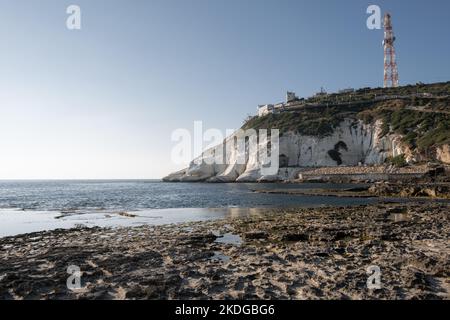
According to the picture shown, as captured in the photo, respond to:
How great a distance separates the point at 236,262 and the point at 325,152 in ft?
334

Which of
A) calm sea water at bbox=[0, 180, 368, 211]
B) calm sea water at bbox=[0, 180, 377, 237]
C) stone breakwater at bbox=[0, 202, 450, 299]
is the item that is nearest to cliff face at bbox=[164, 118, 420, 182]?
calm sea water at bbox=[0, 180, 368, 211]

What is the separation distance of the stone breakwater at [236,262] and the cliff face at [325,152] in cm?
8310

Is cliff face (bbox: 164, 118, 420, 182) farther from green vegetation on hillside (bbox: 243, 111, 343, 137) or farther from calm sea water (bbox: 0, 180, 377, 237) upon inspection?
calm sea water (bbox: 0, 180, 377, 237)

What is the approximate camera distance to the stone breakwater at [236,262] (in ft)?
34.2

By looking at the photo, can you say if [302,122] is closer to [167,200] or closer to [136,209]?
[167,200]

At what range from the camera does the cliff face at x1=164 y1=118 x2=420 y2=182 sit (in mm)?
102875

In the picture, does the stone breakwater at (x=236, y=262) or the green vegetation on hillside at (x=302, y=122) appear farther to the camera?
the green vegetation on hillside at (x=302, y=122)

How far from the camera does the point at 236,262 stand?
550 inches

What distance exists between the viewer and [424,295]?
9711 millimetres

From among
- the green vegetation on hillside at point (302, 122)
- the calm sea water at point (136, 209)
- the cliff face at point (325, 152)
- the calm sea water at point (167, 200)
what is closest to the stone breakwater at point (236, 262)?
the calm sea water at point (136, 209)

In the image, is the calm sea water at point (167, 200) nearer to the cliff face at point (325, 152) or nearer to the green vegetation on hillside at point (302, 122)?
the cliff face at point (325, 152)
